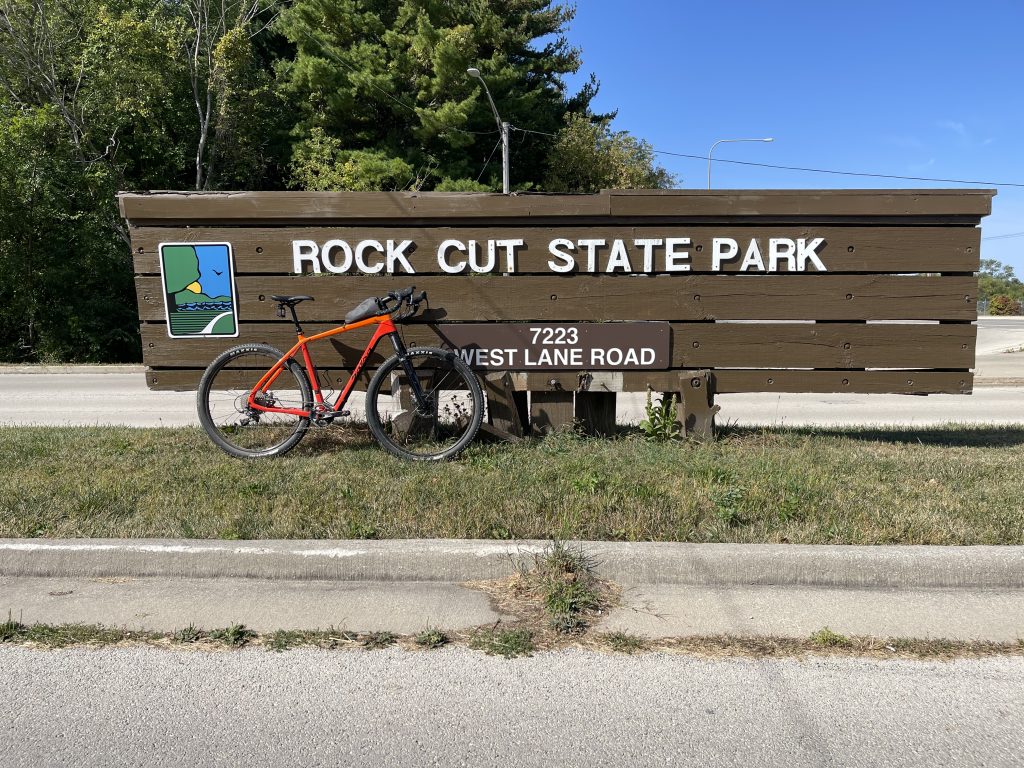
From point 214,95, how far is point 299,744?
25571 millimetres

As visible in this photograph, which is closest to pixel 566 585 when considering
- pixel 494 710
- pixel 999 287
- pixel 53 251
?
pixel 494 710

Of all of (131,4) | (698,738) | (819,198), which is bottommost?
(698,738)

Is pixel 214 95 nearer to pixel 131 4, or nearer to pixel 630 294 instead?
pixel 131 4

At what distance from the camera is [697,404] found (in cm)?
601

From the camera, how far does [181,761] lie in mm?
2455

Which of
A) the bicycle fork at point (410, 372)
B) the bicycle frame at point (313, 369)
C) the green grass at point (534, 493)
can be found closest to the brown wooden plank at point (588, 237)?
the bicycle frame at point (313, 369)

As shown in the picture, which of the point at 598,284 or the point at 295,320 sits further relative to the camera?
the point at 598,284

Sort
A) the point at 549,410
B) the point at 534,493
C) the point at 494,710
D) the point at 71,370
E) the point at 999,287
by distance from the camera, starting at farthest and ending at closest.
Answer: the point at 999,287 → the point at 71,370 → the point at 549,410 → the point at 534,493 → the point at 494,710

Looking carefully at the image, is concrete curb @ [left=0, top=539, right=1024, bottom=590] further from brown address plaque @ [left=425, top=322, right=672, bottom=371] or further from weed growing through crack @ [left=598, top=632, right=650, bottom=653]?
brown address plaque @ [left=425, top=322, right=672, bottom=371]

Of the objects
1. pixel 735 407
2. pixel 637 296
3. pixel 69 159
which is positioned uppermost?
pixel 69 159

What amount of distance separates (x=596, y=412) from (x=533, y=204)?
69.9 inches

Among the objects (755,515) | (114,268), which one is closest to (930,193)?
(755,515)

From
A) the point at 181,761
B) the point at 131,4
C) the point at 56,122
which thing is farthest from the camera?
the point at 131,4

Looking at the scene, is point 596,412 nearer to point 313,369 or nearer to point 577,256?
point 577,256
